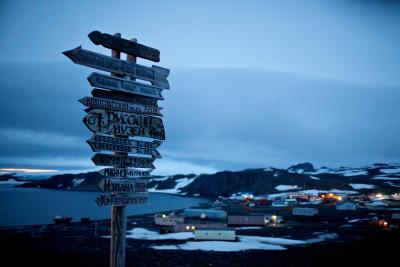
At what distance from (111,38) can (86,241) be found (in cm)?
5813

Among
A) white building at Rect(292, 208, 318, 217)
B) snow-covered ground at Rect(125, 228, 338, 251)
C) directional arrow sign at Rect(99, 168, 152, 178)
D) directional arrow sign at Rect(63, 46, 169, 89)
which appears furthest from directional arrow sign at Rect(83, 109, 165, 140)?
white building at Rect(292, 208, 318, 217)

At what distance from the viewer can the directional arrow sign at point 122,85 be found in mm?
6004

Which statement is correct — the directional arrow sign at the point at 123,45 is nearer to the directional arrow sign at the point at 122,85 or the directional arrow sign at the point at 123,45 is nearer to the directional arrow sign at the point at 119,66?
the directional arrow sign at the point at 119,66

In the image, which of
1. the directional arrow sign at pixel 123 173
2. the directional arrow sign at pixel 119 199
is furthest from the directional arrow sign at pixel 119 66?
the directional arrow sign at pixel 119 199

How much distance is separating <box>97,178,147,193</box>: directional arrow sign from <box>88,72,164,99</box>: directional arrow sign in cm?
182

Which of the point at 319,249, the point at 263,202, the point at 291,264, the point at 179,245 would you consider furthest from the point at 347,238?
the point at 263,202

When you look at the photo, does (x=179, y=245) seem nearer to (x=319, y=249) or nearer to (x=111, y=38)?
(x=319, y=249)

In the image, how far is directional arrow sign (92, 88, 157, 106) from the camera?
611cm

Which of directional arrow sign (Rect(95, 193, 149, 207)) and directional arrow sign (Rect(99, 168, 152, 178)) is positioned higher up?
directional arrow sign (Rect(99, 168, 152, 178))

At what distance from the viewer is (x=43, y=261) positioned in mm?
39312

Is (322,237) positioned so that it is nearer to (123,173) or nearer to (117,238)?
(117,238)

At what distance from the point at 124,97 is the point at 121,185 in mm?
1802

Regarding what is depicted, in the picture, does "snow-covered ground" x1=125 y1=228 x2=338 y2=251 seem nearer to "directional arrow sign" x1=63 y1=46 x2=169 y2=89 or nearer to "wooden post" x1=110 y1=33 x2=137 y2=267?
"wooden post" x1=110 y1=33 x2=137 y2=267

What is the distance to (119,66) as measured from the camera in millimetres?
6426
